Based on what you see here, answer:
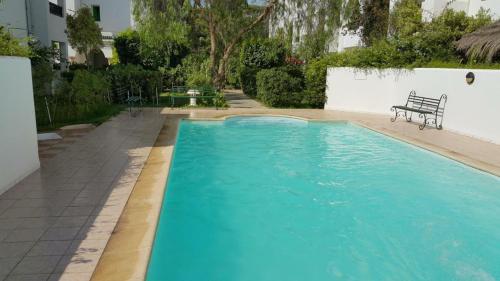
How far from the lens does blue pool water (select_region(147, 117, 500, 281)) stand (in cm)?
455

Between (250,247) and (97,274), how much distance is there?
2084mm

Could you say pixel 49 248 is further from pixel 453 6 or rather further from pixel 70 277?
pixel 453 6

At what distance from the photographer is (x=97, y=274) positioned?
137 inches

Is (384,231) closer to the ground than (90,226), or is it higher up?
closer to the ground

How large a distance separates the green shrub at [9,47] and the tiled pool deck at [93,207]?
1975mm

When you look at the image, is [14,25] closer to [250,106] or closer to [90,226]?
[250,106]

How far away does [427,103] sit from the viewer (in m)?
12.8

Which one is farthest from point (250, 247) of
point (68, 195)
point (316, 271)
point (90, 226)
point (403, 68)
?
point (403, 68)

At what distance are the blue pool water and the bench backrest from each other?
3.26 metres

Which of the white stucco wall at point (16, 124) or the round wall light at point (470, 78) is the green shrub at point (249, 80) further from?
the white stucco wall at point (16, 124)

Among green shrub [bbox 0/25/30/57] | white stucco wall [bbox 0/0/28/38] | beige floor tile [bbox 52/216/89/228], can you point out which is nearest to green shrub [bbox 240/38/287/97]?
white stucco wall [bbox 0/0/28/38]

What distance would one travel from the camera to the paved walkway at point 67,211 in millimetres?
3609

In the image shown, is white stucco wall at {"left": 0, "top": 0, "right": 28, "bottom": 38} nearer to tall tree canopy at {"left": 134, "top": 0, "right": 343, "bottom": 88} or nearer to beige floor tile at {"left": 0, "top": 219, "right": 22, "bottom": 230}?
tall tree canopy at {"left": 134, "top": 0, "right": 343, "bottom": 88}

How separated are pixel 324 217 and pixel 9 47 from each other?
5.59m
